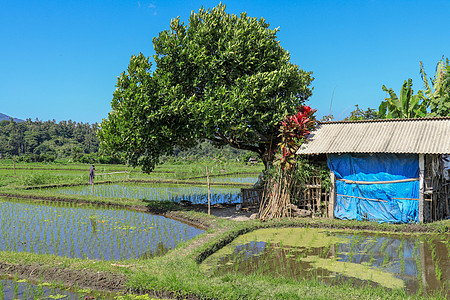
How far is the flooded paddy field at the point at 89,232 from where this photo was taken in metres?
7.76

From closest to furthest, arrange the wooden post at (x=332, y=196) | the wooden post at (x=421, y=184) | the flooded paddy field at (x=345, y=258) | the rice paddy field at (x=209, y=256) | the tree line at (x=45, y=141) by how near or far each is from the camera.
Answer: the rice paddy field at (x=209, y=256), the flooded paddy field at (x=345, y=258), the wooden post at (x=421, y=184), the wooden post at (x=332, y=196), the tree line at (x=45, y=141)

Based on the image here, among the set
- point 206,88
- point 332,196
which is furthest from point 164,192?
point 332,196

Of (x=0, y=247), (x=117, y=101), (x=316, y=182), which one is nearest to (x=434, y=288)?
(x=316, y=182)

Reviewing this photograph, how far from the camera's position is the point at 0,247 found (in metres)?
8.01

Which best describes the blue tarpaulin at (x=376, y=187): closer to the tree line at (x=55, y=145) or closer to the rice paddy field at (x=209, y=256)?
the rice paddy field at (x=209, y=256)

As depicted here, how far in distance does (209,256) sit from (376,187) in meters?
4.99

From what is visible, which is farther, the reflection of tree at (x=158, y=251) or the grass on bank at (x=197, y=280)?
the reflection of tree at (x=158, y=251)

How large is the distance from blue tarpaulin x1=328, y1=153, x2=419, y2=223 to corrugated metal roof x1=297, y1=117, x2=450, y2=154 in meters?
0.28

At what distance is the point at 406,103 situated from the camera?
43.0ft

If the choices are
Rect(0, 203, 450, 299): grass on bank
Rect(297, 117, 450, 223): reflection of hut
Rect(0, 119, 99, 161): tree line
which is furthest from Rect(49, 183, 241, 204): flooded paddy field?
Rect(0, 119, 99, 161): tree line

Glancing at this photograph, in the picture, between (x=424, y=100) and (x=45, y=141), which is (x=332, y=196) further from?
(x=45, y=141)

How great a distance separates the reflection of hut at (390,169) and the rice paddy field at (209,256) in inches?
23.9

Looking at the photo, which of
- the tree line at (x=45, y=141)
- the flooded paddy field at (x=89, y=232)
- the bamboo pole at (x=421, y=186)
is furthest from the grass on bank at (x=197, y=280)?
the tree line at (x=45, y=141)

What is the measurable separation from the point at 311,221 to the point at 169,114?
4792mm
